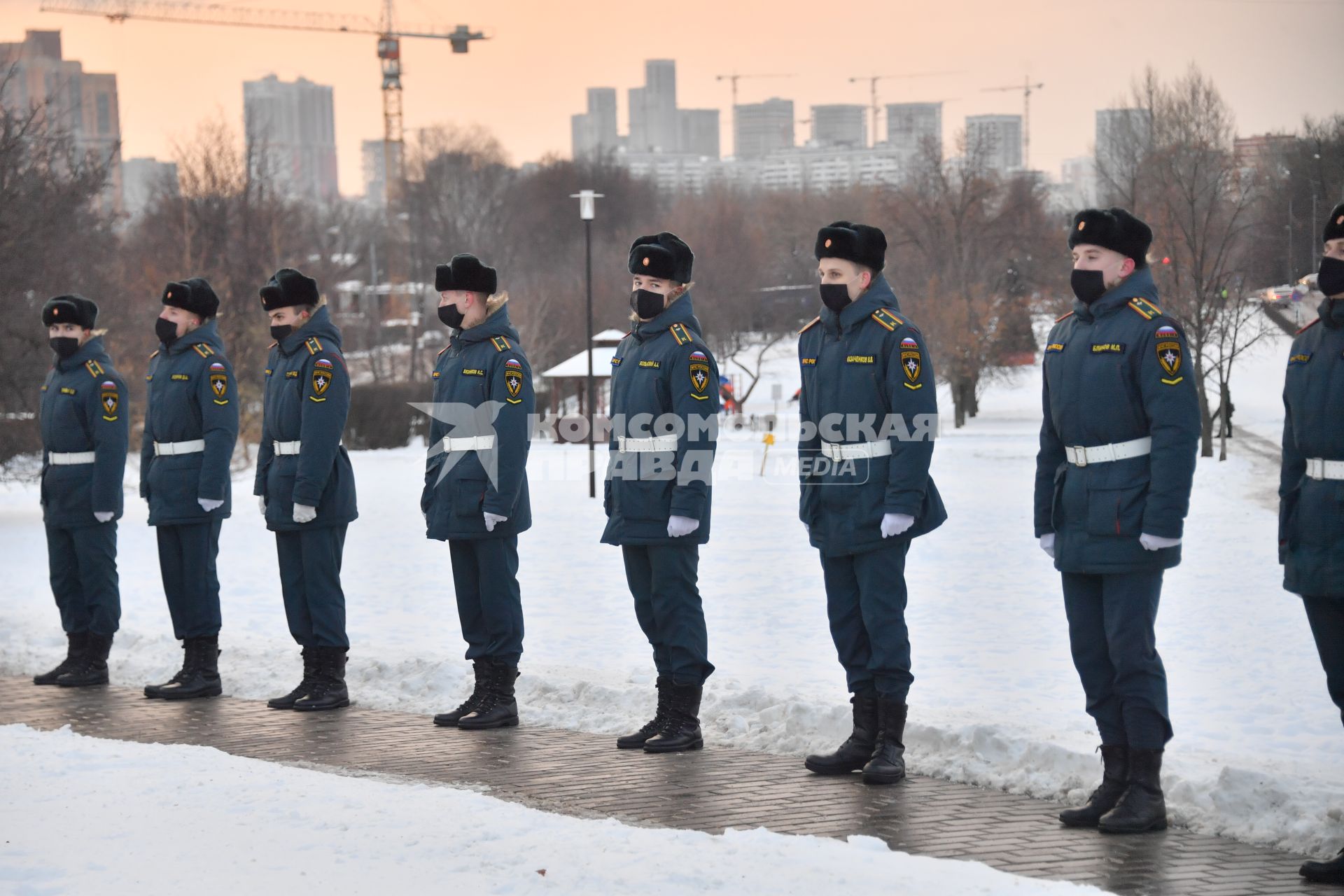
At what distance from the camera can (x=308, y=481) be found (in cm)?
799

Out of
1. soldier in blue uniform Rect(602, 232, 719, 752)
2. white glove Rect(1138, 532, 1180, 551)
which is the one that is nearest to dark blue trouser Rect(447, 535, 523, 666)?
soldier in blue uniform Rect(602, 232, 719, 752)

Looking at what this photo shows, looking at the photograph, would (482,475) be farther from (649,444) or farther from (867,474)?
(867,474)

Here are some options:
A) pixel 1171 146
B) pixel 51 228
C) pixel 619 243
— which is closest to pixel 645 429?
pixel 51 228

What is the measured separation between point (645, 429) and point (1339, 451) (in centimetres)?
303

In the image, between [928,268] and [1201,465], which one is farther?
[928,268]

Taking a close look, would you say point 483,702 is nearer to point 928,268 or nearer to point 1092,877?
A: point 1092,877

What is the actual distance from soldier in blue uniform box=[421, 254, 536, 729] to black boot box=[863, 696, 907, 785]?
6.67ft

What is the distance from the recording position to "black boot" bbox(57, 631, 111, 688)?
883cm

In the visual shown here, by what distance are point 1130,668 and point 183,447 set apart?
5.38 metres

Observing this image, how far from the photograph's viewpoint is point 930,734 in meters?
6.69

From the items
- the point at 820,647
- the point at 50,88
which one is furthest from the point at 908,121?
the point at 820,647

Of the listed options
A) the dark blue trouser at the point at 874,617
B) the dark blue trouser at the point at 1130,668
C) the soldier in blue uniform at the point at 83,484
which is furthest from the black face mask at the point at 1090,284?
the soldier in blue uniform at the point at 83,484

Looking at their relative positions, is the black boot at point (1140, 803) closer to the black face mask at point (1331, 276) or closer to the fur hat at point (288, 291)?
the black face mask at point (1331, 276)

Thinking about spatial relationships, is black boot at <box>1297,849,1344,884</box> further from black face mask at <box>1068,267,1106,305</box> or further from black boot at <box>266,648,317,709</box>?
black boot at <box>266,648,317,709</box>
